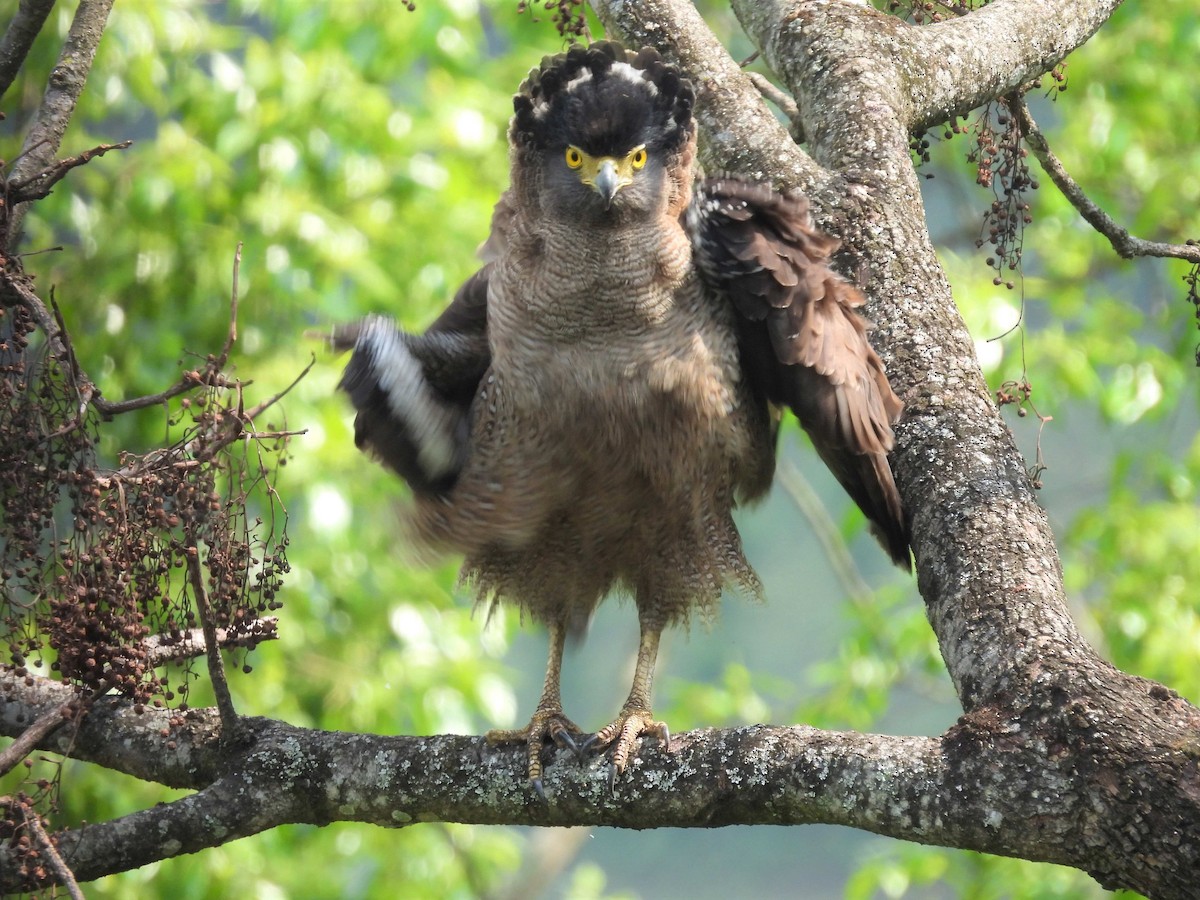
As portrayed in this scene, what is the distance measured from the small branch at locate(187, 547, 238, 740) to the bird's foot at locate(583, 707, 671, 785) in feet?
2.63

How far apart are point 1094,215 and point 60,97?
2.69 meters

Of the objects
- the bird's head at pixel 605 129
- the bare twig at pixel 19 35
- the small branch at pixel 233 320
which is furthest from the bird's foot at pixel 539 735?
the bare twig at pixel 19 35

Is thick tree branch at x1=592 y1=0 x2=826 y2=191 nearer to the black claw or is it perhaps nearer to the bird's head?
the bird's head

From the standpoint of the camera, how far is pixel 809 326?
3016mm

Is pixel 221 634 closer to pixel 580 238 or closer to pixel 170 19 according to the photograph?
pixel 580 238

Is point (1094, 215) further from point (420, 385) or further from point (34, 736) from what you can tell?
point (34, 736)

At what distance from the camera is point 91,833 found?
265 centimetres

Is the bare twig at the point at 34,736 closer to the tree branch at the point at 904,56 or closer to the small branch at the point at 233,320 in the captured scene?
the small branch at the point at 233,320

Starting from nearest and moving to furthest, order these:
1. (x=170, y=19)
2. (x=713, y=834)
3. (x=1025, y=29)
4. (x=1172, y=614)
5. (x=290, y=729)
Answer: (x=290, y=729) → (x=1025, y=29) → (x=170, y=19) → (x=1172, y=614) → (x=713, y=834)

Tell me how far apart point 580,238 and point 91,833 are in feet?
5.90

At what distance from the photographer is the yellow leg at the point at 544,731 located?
9.36 ft

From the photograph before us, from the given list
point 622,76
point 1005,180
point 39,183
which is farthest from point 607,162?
point 39,183

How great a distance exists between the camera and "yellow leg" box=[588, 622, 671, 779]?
2816 mm

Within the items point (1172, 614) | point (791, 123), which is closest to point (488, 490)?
point (791, 123)
